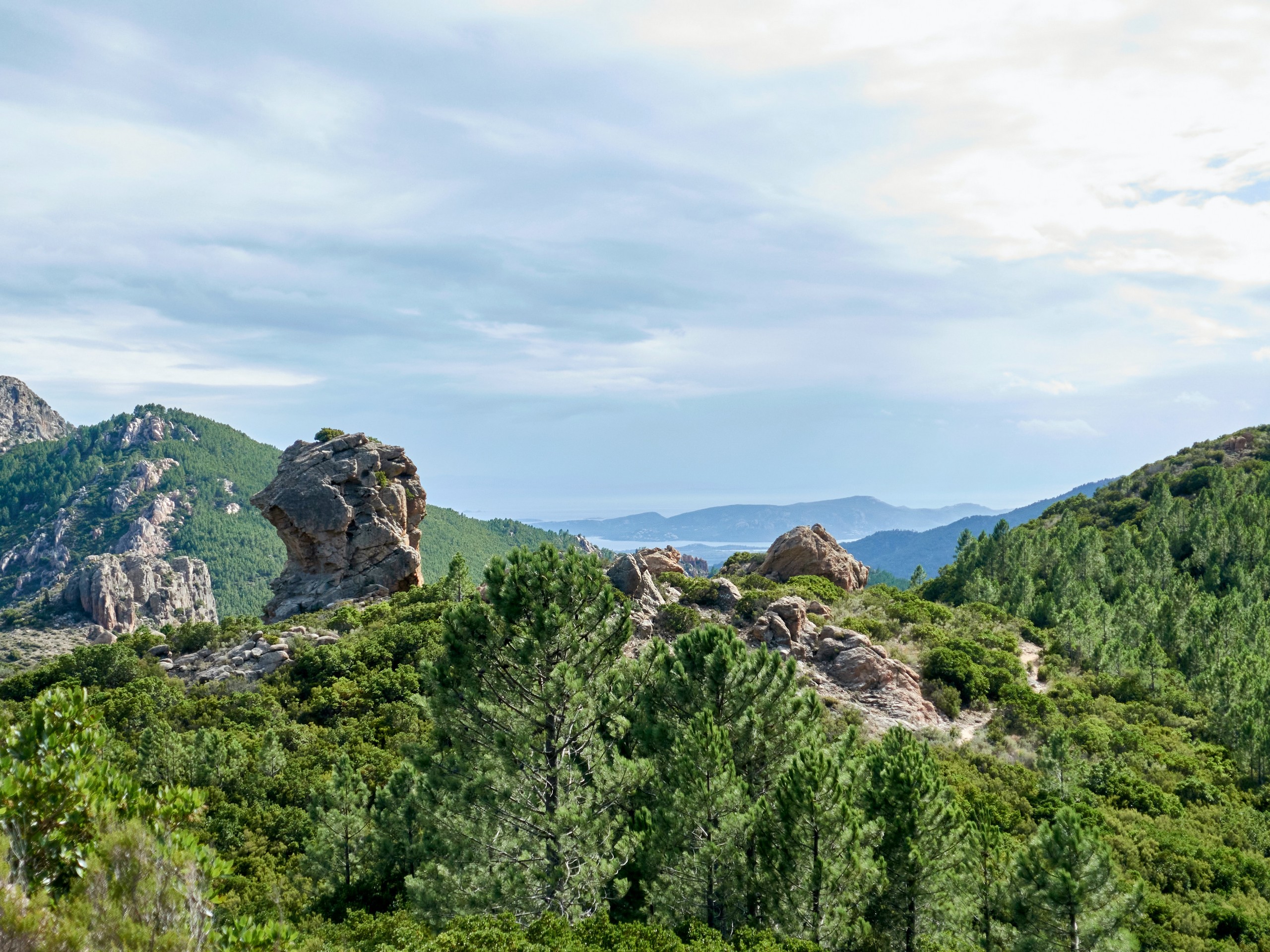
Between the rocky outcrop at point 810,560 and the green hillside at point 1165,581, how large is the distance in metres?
15.8

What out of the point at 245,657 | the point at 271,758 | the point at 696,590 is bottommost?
the point at 271,758

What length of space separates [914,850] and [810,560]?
166 feet

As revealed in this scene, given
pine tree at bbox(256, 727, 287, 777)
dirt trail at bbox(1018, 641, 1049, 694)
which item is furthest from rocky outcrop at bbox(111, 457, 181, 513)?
dirt trail at bbox(1018, 641, 1049, 694)

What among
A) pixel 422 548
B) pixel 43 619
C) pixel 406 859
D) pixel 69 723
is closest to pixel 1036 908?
pixel 406 859

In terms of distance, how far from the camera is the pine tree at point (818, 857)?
16594 millimetres

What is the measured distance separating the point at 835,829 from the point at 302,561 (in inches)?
2474

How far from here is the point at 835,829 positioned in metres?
16.8

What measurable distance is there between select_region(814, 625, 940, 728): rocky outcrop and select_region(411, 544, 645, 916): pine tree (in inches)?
1025

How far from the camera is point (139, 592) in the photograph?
127562mm

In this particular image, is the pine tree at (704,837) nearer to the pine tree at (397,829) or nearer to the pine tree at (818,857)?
the pine tree at (818,857)

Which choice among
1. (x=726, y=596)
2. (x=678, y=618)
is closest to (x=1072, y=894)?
(x=678, y=618)

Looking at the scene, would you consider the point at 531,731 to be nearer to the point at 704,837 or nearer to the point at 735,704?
the point at 704,837

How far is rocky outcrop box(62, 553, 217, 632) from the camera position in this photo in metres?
119

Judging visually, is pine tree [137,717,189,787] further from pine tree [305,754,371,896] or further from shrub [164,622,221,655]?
shrub [164,622,221,655]
